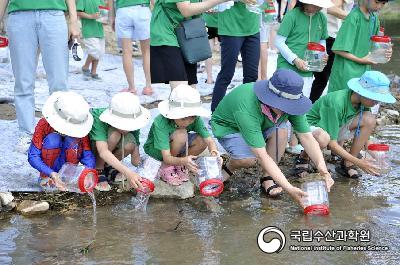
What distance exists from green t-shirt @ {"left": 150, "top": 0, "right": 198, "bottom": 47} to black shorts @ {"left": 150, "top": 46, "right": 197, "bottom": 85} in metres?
0.05

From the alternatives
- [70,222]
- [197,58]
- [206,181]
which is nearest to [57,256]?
[70,222]

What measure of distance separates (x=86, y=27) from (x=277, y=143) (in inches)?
152

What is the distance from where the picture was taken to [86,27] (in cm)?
759

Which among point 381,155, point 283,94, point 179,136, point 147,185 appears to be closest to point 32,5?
point 179,136

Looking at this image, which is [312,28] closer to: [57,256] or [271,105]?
[271,105]

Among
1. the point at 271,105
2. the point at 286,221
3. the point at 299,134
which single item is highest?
the point at 271,105

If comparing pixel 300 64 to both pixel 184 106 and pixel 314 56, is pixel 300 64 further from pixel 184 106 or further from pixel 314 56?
pixel 184 106

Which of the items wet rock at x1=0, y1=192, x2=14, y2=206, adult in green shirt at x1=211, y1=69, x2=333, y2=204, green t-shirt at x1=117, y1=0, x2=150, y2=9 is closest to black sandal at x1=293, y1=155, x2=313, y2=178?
adult in green shirt at x1=211, y1=69, x2=333, y2=204

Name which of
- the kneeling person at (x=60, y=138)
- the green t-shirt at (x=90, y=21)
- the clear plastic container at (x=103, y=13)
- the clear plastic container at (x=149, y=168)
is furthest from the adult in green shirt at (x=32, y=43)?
the clear plastic container at (x=103, y=13)

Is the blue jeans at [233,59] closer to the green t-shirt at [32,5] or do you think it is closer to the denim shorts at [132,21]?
the denim shorts at [132,21]

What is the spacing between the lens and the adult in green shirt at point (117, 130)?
13.7 ft

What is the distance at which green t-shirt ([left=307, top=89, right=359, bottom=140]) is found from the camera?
15.5 feet

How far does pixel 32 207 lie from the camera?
394cm

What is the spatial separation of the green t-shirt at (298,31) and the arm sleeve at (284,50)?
41 millimetres
